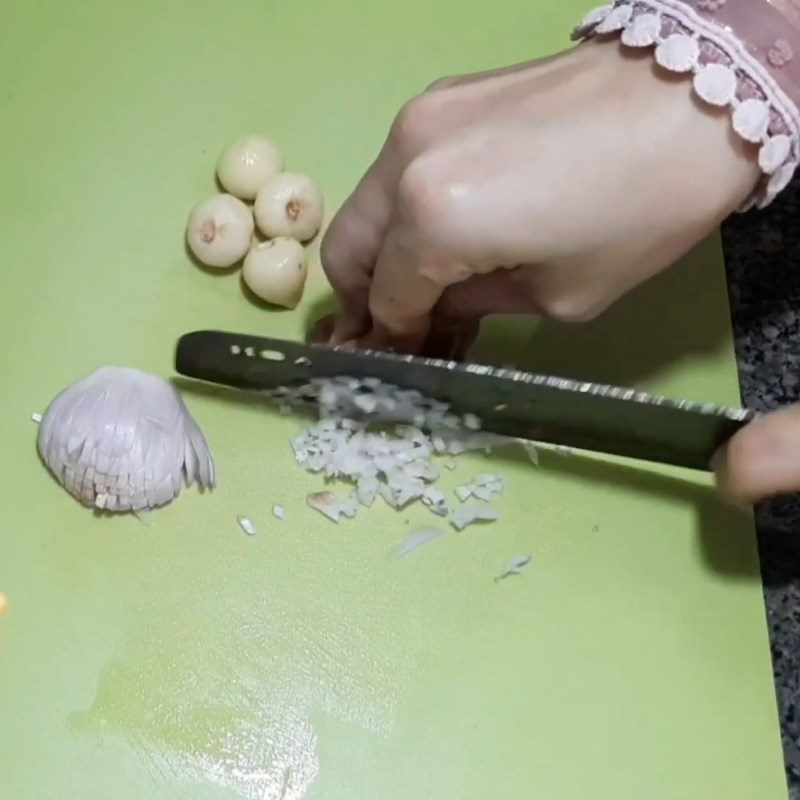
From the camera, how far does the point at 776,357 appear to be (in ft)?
3.18

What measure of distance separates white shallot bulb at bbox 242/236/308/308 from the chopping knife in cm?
8

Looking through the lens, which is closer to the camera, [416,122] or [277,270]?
[416,122]

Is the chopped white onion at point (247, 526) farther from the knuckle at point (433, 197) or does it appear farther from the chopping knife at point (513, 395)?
the knuckle at point (433, 197)

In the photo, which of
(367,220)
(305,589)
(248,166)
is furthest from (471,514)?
(248,166)

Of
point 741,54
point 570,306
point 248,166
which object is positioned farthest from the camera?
point 248,166

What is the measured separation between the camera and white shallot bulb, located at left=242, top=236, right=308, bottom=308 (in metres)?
0.90

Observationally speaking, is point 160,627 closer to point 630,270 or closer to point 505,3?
point 630,270

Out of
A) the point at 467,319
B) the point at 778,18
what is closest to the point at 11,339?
the point at 467,319

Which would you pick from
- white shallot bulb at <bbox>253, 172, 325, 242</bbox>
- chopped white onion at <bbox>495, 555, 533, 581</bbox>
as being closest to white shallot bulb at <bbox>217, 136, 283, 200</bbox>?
white shallot bulb at <bbox>253, 172, 325, 242</bbox>

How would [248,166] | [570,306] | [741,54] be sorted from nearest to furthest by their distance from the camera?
[741,54] → [570,306] → [248,166]

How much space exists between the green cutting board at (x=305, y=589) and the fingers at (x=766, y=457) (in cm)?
13

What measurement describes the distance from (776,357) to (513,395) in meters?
0.31

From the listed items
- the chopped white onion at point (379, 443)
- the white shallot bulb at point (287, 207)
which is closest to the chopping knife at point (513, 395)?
the chopped white onion at point (379, 443)

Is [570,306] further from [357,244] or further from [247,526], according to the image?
[247,526]
